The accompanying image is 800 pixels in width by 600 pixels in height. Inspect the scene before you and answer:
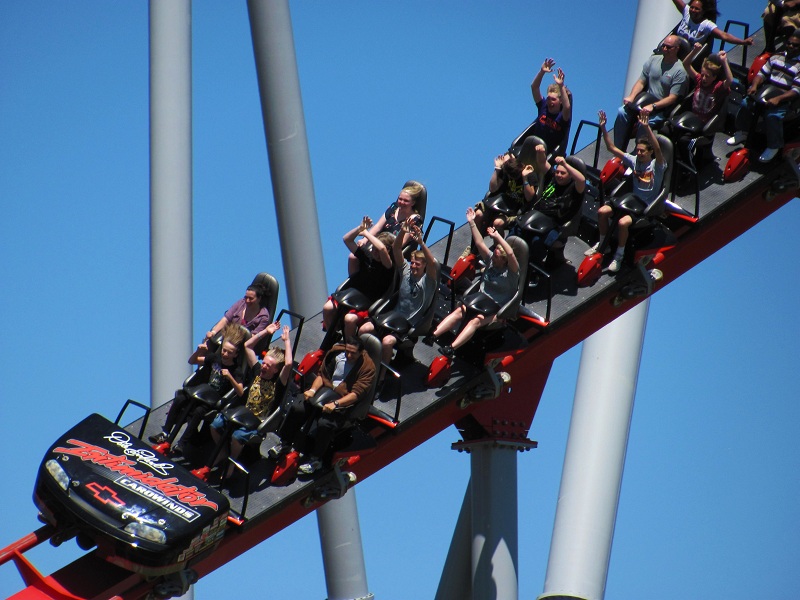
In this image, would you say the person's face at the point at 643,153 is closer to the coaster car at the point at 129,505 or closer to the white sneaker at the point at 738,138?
the white sneaker at the point at 738,138

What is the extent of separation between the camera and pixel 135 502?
8031 mm

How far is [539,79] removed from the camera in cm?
1017

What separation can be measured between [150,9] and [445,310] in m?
4.47

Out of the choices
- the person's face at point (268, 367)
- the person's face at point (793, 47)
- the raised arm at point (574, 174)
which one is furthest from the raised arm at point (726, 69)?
the person's face at point (268, 367)

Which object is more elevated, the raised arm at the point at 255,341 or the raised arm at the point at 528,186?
the raised arm at the point at 528,186

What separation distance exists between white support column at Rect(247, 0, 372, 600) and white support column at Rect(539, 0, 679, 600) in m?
1.93

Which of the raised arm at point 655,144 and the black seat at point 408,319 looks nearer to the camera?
the black seat at point 408,319

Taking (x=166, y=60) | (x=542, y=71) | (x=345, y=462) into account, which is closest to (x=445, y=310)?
(x=345, y=462)

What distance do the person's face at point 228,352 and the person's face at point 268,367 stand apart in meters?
0.31

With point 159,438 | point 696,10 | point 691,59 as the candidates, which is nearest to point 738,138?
point 691,59

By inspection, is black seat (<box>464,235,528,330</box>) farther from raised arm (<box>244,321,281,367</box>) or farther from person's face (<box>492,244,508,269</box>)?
raised arm (<box>244,321,281,367</box>)

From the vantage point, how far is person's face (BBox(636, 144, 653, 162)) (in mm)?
9246

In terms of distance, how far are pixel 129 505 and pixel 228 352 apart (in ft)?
4.46

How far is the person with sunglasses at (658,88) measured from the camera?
10.1 m
